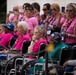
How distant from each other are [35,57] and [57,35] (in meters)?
1.15

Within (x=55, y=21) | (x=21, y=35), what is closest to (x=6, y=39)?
(x=21, y=35)

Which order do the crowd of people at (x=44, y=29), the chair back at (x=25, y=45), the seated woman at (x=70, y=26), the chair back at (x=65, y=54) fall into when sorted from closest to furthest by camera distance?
1. the chair back at (x=65, y=54)
2. the crowd of people at (x=44, y=29)
3. the seated woman at (x=70, y=26)
4. the chair back at (x=25, y=45)

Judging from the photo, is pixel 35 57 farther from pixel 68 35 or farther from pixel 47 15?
pixel 47 15

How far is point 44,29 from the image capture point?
12.9 meters

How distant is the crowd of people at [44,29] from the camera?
12.2 metres

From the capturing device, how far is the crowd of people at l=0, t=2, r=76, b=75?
1218 cm

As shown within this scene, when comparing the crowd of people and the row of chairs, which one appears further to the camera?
the crowd of people

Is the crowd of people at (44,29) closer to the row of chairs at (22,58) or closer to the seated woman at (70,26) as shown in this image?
the seated woman at (70,26)

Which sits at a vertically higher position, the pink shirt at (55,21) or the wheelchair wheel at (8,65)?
the pink shirt at (55,21)

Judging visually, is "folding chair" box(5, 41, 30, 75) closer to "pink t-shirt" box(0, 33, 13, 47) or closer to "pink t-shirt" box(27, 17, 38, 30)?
"pink t-shirt" box(27, 17, 38, 30)

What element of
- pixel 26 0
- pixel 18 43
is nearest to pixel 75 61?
pixel 18 43

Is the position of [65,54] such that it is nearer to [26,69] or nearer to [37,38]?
[26,69]

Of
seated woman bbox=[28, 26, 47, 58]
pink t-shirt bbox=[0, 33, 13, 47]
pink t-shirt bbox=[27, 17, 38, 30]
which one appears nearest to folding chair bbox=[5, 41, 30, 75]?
seated woman bbox=[28, 26, 47, 58]

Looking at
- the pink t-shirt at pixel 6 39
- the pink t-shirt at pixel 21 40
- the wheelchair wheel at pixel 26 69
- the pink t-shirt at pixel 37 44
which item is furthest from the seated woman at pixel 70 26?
the pink t-shirt at pixel 6 39
